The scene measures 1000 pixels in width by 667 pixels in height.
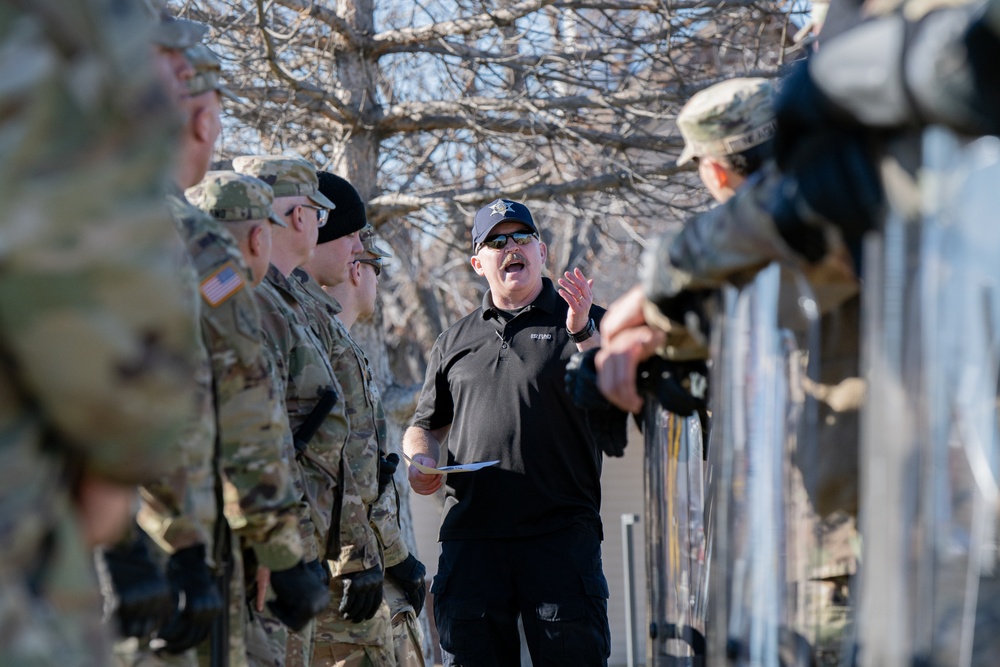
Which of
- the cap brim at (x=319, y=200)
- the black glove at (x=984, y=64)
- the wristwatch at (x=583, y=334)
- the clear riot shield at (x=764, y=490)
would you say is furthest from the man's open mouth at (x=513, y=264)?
the black glove at (x=984, y=64)

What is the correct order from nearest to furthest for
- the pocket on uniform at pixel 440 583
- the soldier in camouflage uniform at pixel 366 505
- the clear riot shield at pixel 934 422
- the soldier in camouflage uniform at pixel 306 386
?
the clear riot shield at pixel 934 422
the soldier in camouflage uniform at pixel 306 386
the soldier in camouflage uniform at pixel 366 505
the pocket on uniform at pixel 440 583

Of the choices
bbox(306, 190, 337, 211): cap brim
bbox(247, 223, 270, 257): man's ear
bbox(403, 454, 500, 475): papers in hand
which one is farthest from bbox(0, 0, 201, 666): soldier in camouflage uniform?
bbox(403, 454, 500, 475): papers in hand

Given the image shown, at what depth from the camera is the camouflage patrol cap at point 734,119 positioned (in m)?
3.41

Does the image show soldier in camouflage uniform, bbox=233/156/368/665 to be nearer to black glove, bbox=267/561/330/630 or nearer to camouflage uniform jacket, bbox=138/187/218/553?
black glove, bbox=267/561/330/630

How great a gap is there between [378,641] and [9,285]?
3654 millimetres

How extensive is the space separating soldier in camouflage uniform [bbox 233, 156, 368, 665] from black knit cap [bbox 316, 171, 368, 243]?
3.06 ft

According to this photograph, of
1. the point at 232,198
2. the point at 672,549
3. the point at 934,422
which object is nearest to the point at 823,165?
the point at 934,422

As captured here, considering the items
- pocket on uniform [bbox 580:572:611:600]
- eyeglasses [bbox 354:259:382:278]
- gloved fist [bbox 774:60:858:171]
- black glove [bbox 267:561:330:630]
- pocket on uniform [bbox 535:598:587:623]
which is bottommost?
pocket on uniform [bbox 535:598:587:623]

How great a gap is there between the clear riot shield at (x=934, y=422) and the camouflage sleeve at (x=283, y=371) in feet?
6.90

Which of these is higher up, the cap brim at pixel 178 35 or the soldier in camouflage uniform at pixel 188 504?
the cap brim at pixel 178 35

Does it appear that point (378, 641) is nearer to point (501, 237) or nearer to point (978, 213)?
point (501, 237)

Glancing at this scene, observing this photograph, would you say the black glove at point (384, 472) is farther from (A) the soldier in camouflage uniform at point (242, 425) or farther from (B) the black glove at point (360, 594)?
(A) the soldier in camouflage uniform at point (242, 425)

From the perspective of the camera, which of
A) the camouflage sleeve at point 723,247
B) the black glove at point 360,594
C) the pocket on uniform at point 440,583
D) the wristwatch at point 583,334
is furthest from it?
the wristwatch at point 583,334

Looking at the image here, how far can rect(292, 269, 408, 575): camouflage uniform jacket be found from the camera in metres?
5.22
